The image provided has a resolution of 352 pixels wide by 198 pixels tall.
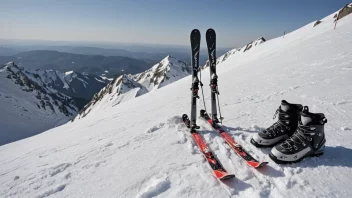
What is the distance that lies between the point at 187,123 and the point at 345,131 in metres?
3.33

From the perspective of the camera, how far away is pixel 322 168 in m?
3.22

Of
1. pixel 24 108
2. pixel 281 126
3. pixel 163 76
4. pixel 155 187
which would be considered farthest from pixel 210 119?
pixel 163 76

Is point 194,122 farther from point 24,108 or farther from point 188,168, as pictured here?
point 24,108

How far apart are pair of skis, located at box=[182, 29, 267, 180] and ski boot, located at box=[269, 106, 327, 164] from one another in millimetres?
330

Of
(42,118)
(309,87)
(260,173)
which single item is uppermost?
(309,87)

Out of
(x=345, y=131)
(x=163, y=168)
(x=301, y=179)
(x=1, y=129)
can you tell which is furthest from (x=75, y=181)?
(x=1, y=129)

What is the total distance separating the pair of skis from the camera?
3531mm

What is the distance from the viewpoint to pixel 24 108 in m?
120

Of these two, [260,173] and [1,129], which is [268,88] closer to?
[260,173]

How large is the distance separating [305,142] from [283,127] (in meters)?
0.60

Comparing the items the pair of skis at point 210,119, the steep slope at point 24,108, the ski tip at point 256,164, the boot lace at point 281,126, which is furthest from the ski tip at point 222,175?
the steep slope at point 24,108

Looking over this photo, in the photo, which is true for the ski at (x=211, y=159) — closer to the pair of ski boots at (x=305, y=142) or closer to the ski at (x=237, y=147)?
the ski at (x=237, y=147)

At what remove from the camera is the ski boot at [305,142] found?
3.35 m

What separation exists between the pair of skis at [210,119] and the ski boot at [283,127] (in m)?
0.45
